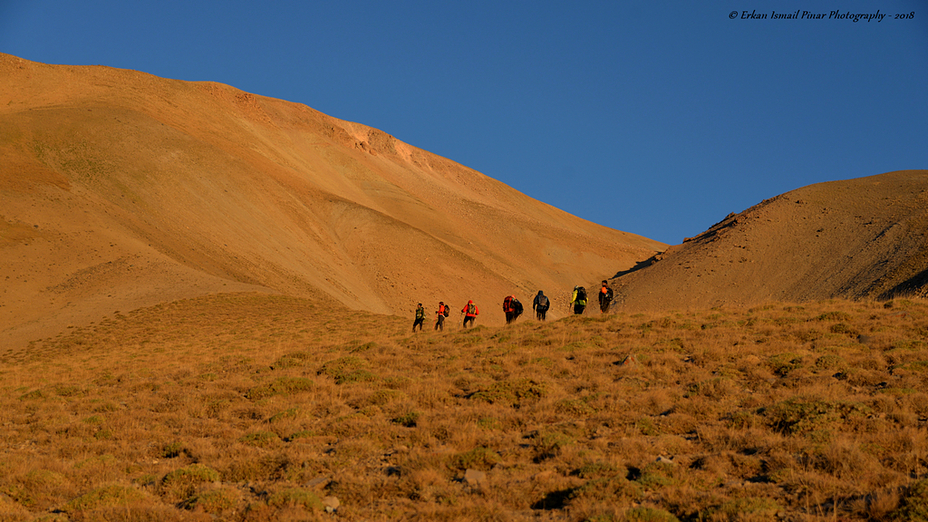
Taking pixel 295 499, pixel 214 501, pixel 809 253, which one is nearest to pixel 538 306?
pixel 295 499

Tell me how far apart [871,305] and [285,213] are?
5199 cm

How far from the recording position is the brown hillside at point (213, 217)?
122ft

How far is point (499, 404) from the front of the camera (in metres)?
11.2

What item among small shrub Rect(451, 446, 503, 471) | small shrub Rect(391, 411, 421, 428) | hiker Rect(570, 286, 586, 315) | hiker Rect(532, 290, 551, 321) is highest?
hiker Rect(570, 286, 586, 315)

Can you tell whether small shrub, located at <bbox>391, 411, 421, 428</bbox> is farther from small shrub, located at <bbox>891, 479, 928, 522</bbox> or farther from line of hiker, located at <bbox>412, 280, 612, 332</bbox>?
line of hiker, located at <bbox>412, 280, 612, 332</bbox>

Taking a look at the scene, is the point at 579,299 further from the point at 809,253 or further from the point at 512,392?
the point at 809,253

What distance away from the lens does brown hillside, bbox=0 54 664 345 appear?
37.1 metres

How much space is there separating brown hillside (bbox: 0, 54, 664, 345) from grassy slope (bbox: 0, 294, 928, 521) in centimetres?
2156

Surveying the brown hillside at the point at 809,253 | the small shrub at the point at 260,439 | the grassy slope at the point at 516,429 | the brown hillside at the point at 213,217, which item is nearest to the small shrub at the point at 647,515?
the grassy slope at the point at 516,429

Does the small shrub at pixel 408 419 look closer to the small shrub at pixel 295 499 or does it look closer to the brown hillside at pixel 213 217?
the small shrub at pixel 295 499

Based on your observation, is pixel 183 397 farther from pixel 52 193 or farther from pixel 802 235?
pixel 802 235

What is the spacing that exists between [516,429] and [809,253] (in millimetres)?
46236

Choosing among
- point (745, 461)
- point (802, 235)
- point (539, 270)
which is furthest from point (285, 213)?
point (745, 461)

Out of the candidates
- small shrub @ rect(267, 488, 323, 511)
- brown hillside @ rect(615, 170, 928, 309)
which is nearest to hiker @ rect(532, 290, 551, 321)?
small shrub @ rect(267, 488, 323, 511)
